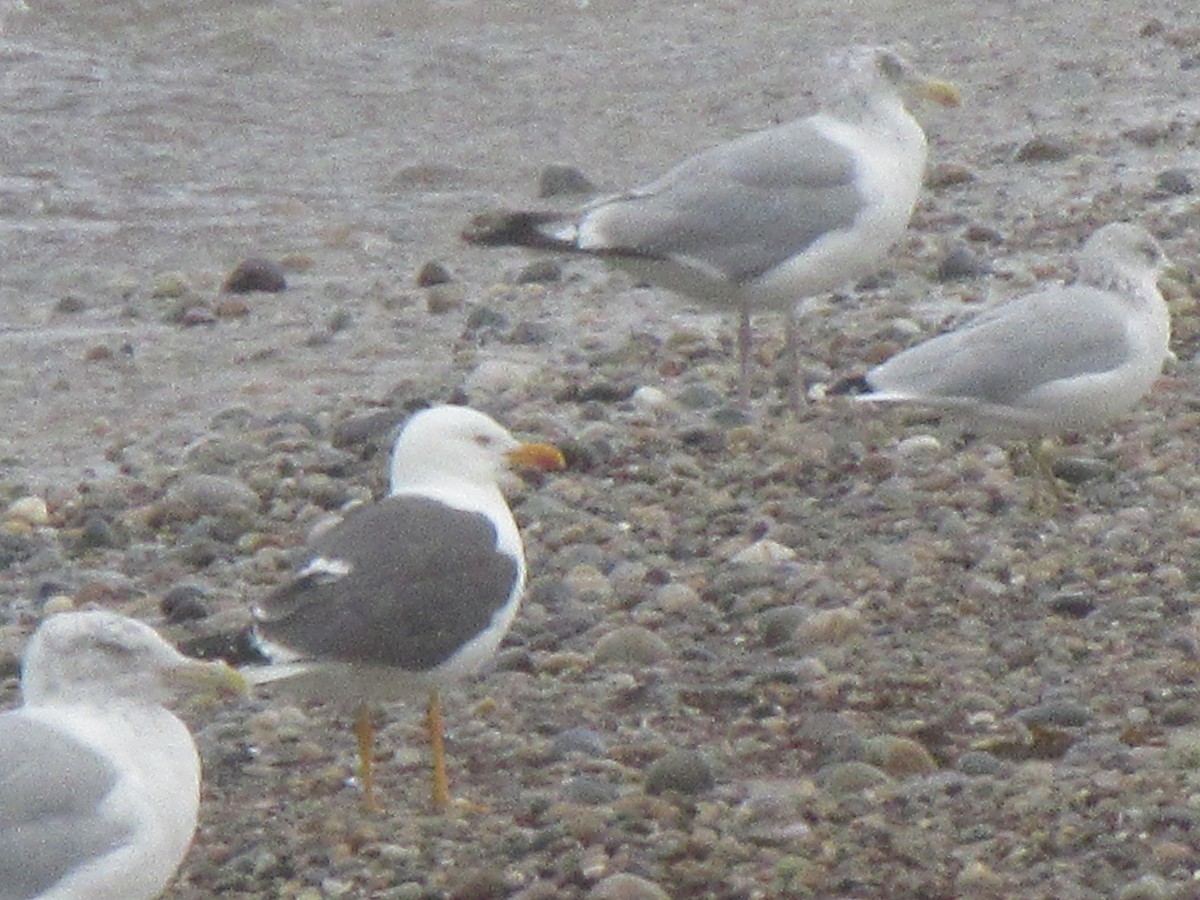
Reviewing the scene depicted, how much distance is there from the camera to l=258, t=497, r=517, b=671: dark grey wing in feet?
17.3

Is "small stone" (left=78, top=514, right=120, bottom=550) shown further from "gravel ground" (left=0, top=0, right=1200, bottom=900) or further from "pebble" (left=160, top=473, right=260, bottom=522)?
"pebble" (left=160, top=473, right=260, bottom=522)

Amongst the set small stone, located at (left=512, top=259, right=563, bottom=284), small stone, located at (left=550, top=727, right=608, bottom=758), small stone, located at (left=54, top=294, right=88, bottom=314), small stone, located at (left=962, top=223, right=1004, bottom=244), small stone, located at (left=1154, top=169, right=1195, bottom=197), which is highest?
small stone, located at (left=550, top=727, right=608, bottom=758)

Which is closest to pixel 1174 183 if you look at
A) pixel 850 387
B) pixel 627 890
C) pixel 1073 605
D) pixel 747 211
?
pixel 747 211

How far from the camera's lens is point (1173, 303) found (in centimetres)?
930

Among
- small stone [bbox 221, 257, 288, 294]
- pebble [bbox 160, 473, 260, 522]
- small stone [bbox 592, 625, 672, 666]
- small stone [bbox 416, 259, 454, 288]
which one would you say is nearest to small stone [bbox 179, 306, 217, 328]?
small stone [bbox 221, 257, 288, 294]

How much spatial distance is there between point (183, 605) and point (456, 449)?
131 centimetres

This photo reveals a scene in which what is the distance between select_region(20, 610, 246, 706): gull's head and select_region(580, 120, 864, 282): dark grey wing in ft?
13.9

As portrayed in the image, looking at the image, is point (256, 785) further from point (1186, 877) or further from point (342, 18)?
point (342, 18)

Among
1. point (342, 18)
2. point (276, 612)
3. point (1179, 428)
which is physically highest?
point (276, 612)

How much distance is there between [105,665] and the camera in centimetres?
466

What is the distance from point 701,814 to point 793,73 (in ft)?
35.8

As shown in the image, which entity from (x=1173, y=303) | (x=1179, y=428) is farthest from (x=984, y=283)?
(x=1179, y=428)

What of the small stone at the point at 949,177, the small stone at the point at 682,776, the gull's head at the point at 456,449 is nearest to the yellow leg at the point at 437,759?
the small stone at the point at 682,776

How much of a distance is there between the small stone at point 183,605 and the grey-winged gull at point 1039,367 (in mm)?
2012
